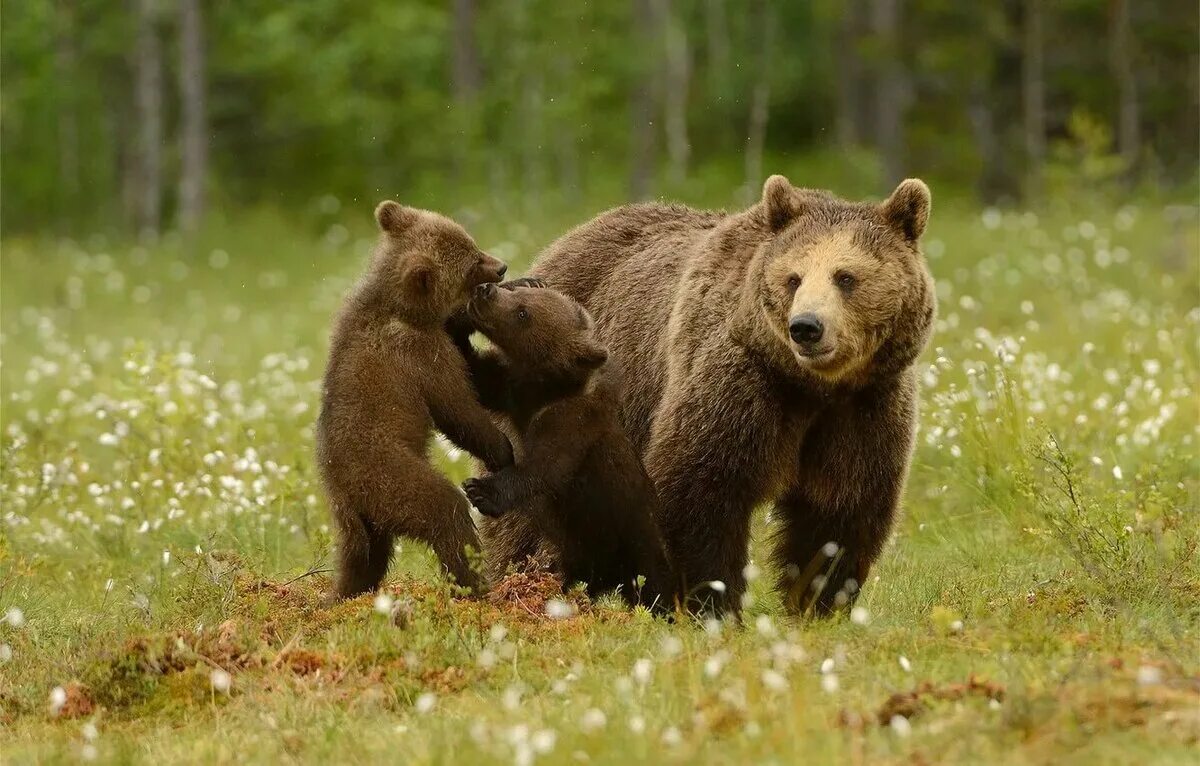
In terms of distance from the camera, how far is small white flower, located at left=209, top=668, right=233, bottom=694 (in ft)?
16.0

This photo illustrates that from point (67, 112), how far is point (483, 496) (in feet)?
130

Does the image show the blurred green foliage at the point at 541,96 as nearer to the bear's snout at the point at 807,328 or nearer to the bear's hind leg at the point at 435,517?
the bear's snout at the point at 807,328

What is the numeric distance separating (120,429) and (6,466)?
0.74m

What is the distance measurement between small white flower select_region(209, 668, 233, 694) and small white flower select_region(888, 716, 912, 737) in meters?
1.93

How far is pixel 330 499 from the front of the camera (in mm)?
6047

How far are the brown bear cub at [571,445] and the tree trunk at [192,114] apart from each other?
19.9m

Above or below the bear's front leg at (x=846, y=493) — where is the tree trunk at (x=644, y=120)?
below

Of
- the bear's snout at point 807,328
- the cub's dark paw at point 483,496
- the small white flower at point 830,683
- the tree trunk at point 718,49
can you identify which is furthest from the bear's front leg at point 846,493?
the tree trunk at point 718,49

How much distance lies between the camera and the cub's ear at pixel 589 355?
20.4 ft

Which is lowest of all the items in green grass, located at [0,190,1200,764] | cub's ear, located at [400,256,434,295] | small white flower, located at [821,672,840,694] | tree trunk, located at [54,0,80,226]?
tree trunk, located at [54,0,80,226]

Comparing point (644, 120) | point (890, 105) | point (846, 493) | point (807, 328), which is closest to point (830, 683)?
point (807, 328)

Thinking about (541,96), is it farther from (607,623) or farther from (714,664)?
(714,664)

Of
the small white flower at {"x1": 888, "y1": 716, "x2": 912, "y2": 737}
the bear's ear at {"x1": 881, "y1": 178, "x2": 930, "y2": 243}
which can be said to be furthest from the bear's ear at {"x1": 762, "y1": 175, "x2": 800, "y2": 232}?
the small white flower at {"x1": 888, "y1": 716, "x2": 912, "y2": 737}

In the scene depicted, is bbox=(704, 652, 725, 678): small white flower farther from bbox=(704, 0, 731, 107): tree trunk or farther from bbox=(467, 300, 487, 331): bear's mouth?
bbox=(704, 0, 731, 107): tree trunk
